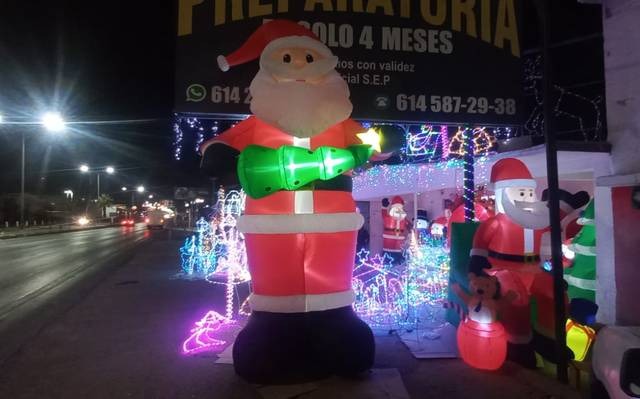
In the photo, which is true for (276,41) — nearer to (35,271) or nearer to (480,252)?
(480,252)

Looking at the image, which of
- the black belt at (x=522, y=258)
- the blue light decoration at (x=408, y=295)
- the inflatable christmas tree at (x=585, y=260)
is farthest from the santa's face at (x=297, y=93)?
the inflatable christmas tree at (x=585, y=260)

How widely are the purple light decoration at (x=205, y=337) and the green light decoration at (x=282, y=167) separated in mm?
2084

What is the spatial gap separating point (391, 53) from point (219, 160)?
2.40 metres

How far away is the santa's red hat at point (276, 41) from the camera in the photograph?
136 inches

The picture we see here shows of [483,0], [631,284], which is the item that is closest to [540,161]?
[631,284]

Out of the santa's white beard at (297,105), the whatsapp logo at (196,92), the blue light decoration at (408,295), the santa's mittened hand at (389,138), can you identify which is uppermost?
the whatsapp logo at (196,92)

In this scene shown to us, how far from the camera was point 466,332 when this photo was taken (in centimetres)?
395

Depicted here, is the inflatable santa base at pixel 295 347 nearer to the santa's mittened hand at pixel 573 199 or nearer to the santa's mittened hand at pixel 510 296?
the santa's mittened hand at pixel 510 296

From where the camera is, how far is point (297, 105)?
3391mm

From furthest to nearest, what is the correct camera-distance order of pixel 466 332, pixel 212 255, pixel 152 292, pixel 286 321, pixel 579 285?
pixel 212 255, pixel 152 292, pixel 579 285, pixel 466 332, pixel 286 321

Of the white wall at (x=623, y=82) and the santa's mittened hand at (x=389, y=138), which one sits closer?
the santa's mittened hand at (x=389, y=138)

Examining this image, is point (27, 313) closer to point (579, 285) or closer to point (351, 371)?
point (351, 371)

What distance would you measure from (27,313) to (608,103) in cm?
834

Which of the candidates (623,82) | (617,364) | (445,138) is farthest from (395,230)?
(617,364)
